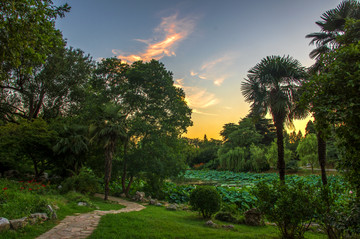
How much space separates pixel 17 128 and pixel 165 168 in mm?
11473

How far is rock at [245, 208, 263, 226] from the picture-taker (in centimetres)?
851

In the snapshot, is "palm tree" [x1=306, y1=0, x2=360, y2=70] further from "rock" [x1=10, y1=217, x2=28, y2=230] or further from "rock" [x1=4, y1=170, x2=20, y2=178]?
"rock" [x1=4, y1=170, x2=20, y2=178]

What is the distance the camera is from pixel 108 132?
1307cm

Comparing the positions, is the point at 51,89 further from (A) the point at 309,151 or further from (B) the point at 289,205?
(A) the point at 309,151

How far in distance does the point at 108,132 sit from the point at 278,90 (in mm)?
10369

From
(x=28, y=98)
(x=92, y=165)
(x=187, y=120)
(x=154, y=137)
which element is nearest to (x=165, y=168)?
(x=154, y=137)

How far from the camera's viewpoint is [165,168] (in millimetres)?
16281

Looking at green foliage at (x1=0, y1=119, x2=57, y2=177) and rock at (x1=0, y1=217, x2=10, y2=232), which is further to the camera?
green foliage at (x1=0, y1=119, x2=57, y2=177)

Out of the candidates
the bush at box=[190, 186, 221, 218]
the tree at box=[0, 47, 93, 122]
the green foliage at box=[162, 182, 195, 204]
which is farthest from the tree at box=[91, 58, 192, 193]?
the bush at box=[190, 186, 221, 218]

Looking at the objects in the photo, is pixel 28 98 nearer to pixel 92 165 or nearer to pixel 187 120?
pixel 92 165

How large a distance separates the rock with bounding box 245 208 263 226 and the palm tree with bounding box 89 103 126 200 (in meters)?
8.71

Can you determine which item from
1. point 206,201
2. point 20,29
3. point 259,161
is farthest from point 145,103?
point 259,161

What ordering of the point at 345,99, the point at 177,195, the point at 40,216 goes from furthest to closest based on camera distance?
the point at 177,195, the point at 40,216, the point at 345,99

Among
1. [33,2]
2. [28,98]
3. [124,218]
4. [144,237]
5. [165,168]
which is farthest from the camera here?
Answer: [28,98]
